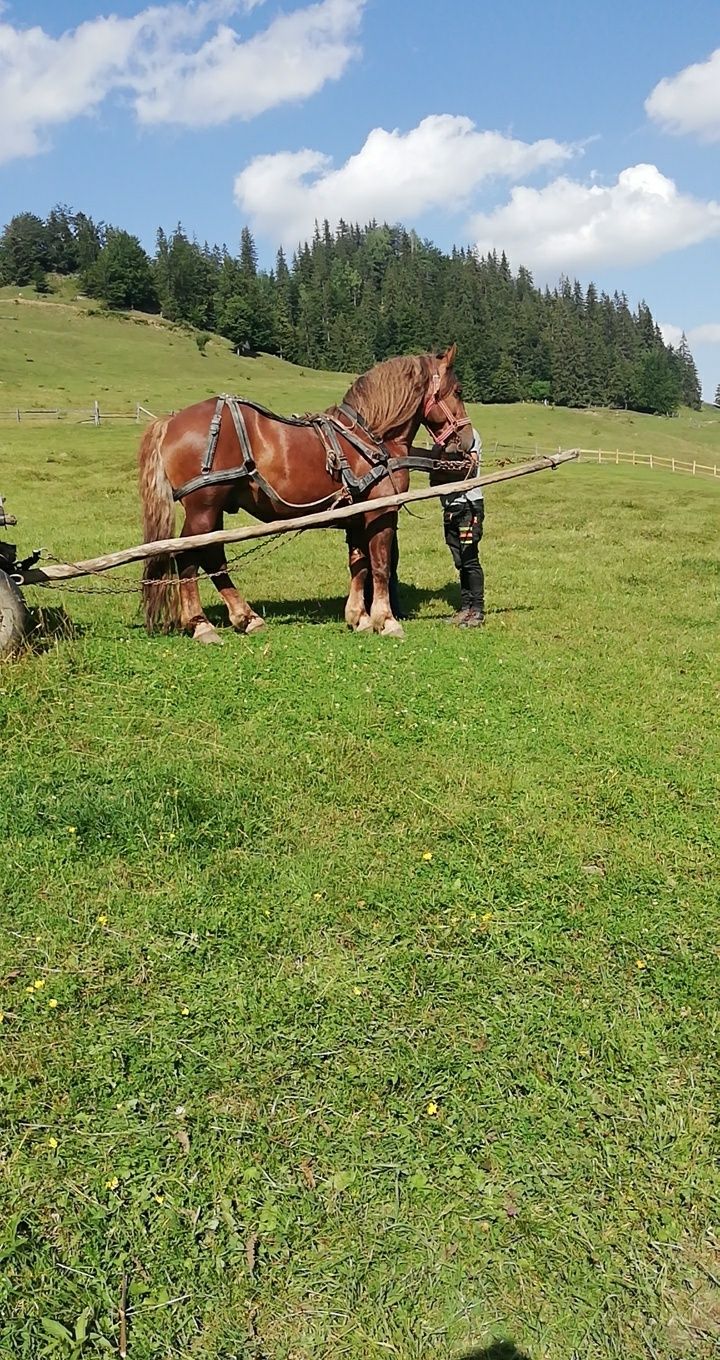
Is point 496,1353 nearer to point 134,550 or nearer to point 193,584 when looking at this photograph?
point 134,550

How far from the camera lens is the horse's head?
9.91 metres

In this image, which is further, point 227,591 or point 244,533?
point 227,591

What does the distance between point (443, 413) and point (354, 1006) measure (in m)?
7.65

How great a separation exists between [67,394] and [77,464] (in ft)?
126

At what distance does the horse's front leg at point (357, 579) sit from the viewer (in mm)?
9977

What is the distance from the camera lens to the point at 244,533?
27.8 ft

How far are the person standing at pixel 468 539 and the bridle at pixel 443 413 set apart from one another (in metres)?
0.37

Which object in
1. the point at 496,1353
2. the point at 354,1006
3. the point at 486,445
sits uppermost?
the point at 486,445

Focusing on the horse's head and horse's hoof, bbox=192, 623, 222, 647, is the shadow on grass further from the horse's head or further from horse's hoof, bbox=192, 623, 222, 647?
the horse's head

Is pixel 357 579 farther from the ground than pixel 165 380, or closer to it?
closer to it

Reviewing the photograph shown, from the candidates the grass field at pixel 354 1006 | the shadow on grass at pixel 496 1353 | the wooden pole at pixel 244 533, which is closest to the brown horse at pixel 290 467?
the wooden pole at pixel 244 533

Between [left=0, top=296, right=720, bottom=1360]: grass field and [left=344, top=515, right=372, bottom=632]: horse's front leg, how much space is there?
5.30 feet

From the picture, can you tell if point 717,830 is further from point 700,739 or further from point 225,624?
point 225,624

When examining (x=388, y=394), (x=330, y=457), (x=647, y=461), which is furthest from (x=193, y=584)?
(x=647, y=461)
